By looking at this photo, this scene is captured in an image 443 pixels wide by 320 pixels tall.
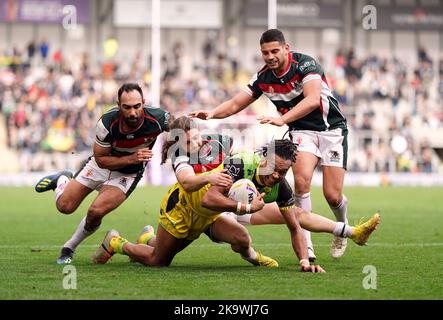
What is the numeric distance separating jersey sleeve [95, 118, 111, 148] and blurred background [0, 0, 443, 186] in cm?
1883

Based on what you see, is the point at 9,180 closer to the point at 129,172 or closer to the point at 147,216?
the point at 147,216

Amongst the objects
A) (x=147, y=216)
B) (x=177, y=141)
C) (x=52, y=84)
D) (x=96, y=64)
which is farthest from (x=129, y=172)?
(x=96, y=64)

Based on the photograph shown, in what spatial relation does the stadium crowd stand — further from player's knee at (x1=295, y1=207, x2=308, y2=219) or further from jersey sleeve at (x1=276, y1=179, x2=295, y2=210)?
jersey sleeve at (x1=276, y1=179, x2=295, y2=210)

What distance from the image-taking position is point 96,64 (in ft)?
131

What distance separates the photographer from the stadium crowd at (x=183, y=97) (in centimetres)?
3275

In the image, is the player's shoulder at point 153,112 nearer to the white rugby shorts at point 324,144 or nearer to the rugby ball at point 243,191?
the white rugby shorts at point 324,144

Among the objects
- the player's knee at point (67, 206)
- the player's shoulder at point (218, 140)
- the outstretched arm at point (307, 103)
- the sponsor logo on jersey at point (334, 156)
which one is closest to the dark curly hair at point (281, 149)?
the outstretched arm at point (307, 103)

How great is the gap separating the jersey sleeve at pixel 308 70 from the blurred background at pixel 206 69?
18.4 m

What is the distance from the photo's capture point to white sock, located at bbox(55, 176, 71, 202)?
1153 centimetres

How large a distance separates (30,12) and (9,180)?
1102cm

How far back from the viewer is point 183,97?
35.1m

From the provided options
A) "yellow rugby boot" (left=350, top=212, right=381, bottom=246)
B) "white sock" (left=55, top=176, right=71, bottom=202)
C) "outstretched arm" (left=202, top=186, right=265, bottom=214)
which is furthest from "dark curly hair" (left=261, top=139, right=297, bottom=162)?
"white sock" (left=55, top=176, right=71, bottom=202)

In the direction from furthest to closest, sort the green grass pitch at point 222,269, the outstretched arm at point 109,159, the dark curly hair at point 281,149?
the outstretched arm at point 109,159
the dark curly hair at point 281,149
the green grass pitch at point 222,269

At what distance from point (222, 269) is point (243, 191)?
1114mm
